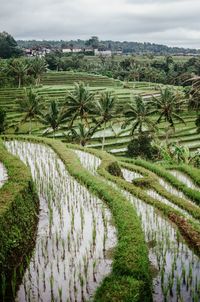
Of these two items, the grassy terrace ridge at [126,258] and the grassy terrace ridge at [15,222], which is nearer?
the grassy terrace ridge at [126,258]

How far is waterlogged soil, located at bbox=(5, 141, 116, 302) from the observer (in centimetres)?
702

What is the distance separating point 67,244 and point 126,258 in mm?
1615

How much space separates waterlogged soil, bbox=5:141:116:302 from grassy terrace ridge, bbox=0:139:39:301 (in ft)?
0.76

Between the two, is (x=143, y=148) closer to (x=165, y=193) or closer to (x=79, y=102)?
(x=79, y=102)

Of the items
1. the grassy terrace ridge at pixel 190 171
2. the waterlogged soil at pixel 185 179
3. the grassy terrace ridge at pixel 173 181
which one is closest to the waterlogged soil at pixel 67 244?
the grassy terrace ridge at pixel 173 181

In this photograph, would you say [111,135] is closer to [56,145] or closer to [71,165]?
[56,145]

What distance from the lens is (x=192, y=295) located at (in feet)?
23.1

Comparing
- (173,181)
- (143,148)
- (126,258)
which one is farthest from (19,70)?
(126,258)

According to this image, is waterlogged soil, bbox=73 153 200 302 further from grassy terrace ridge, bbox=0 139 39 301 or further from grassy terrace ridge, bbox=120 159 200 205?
grassy terrace ridge, bbox=120 159 200 205

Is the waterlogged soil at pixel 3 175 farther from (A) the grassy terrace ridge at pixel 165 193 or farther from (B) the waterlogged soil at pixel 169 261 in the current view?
(A) the grassy terrace ridge at pixel 165 193

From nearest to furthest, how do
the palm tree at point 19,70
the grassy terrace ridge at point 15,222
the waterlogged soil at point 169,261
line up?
1. the waterlogged soil at point 169,261
2. the grassy terrace ridge at point 15,222
3. the palm tree at point 19,70

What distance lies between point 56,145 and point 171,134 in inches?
853

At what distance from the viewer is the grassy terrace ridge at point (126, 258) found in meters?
6.60

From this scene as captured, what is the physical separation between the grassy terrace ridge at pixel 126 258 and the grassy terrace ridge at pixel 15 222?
164 centimetres
